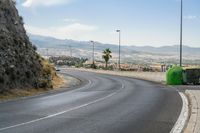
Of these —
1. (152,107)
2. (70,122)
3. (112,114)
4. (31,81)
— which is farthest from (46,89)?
(70,122)

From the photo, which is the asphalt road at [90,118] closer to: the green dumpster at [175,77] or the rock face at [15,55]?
the rock face at [15,55]

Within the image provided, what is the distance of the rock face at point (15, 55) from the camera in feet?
110

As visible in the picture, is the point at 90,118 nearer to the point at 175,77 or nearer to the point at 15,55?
the point at 15,55

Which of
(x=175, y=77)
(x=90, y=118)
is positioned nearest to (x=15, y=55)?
(x=175, y=77)

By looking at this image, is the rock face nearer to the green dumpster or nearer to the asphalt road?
the asphalt road

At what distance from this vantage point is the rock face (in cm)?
3367

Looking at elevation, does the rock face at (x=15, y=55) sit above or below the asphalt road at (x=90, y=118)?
above

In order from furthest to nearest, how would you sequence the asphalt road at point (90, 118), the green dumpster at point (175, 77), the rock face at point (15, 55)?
the green dumpster at point (175, 77), the rock face at point (15, 55), the asphalt road at point (90, 118)

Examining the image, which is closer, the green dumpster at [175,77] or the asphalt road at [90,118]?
the asphalt road at [90,118]

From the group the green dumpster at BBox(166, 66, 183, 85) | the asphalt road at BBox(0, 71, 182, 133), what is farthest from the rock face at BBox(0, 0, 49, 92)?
the green dumpster at BBox(166, 66, 183, 85)

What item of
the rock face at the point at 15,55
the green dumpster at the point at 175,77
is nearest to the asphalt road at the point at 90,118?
the rock face at the point at 15,55

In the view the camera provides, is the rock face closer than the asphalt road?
No

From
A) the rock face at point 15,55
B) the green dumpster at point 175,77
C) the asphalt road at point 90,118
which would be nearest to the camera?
the asphalt road at point 90,118

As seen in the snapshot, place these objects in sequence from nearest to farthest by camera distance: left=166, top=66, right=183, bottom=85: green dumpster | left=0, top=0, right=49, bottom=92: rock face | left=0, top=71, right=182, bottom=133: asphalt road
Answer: left=0, top=71, right=182, bottom=133: asphalt road, left=0, top=0, right=49, bottom=92: rock face, left=166, top=66, right=183, bottom=85: green dumpster
